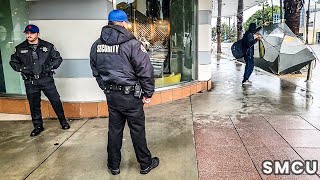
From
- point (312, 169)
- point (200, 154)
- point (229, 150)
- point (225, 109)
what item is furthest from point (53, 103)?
point (312, 169)

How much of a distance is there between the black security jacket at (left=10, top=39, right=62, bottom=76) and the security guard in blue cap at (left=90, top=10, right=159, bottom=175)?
1648 mm

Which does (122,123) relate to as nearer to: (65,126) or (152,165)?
(152,165)

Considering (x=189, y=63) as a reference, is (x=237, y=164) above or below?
below

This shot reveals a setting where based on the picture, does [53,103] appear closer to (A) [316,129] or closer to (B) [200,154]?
(B) [200,154]

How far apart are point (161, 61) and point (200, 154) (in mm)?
3917

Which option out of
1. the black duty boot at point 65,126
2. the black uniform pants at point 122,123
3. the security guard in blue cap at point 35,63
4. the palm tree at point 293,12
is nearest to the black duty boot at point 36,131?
the security guard in blue cap at point 35,63

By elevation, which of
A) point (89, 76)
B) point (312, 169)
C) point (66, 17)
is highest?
point (66, 17)

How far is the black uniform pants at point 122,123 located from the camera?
3.20 metres

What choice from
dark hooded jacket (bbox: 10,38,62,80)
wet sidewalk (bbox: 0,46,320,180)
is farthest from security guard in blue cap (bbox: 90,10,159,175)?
dark hooded jacket (bbox: 10,38,62,80)

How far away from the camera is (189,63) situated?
26.5 ft

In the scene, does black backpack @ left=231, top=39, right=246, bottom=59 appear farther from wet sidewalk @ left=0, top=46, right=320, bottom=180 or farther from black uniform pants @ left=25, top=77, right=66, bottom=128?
black uniform pants @ left=25, top=77, right=66, bottom=128

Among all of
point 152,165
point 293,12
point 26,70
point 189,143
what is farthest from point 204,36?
point 293,12

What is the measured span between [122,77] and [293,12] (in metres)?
11.8

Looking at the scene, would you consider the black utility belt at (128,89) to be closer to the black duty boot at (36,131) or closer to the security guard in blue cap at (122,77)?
the security guard in blue cap at (122,77)
